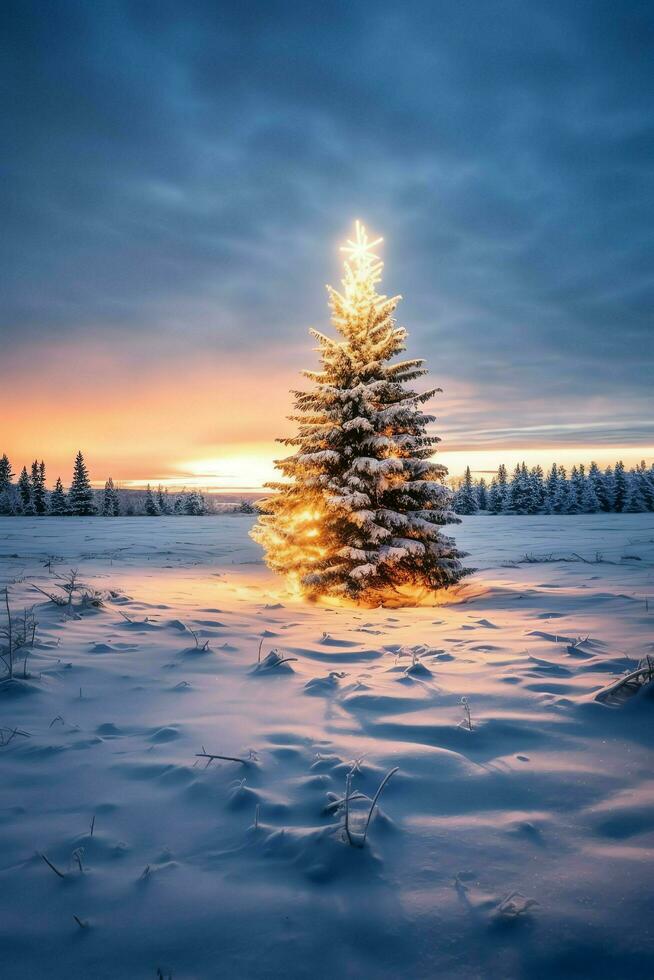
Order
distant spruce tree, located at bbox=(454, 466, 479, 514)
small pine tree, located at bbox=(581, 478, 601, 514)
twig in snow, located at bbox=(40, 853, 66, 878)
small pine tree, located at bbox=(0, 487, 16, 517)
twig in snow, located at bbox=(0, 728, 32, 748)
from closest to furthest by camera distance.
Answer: twig in snow, located at bbox=(40, 853, 66, 878) < twig in snow, located at bbox=(0, 728, 32, 748) < small pine tree, located at bbox=(581, 478, 601, 514) < small pine tree, located at bbox=(0, 487, 16, 517) < distant spruce tree, located at bbox=(454, 466, 479, 514)

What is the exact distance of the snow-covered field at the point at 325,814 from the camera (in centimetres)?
148

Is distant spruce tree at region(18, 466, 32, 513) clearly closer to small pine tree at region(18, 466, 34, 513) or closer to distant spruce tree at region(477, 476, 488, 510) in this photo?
small pine tree at region(18, 466, 34, 513)

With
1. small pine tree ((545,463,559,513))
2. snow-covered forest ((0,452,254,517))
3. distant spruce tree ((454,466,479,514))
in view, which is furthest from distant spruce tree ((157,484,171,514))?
small pine tree ((545,463,559,513))

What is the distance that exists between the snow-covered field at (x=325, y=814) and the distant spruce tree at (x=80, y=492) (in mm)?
68333

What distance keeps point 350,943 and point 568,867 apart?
2.93 feet

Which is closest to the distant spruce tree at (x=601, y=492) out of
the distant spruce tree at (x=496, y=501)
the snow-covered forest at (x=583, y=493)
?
the snow-covered forest at (x=583, y=493)

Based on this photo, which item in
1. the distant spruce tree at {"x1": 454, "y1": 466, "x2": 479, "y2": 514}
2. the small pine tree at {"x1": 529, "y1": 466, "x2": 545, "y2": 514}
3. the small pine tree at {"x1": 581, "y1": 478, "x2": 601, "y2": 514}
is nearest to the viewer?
the small pine tree at {"x1": 581, "y1": 478, "x2": 601, "y2": 514}

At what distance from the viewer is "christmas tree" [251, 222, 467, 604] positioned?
30.3 feet

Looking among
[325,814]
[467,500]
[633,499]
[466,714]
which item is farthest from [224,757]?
[467,500]

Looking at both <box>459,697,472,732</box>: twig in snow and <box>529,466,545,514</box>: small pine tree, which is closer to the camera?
<box>459,697,472,732</box>: twig in snow

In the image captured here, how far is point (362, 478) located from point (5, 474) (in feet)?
329

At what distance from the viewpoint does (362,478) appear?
9.59 metres

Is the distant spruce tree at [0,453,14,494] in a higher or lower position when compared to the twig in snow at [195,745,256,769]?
higher

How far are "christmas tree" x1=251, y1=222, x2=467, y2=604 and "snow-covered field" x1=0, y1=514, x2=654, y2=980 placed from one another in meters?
4.41
